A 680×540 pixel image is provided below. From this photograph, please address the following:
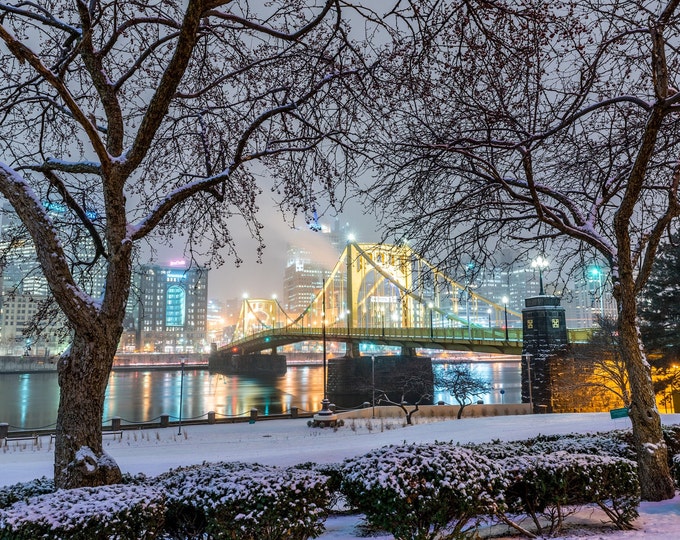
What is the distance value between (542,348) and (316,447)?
19.7 m

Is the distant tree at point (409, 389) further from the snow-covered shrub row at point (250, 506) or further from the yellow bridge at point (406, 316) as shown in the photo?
the snow-covered shrub row at point (250, 506)

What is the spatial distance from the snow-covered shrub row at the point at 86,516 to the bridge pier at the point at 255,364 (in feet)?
286

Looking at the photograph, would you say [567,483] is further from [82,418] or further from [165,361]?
[165,361]

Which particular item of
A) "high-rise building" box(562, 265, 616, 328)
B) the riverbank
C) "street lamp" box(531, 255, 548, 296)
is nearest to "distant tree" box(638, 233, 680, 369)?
"high-rise building" box(562, 265, 616, 328)

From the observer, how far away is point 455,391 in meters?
32.2

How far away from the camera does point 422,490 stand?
4492mm

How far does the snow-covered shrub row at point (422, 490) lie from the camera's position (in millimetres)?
4453

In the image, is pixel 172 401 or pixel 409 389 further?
pixel 172 401

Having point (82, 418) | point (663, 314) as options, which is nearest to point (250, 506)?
point (82, 418)

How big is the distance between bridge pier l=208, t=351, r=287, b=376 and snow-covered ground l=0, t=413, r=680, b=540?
214ft

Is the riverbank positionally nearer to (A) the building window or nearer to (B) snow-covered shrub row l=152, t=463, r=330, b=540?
(A) the building window

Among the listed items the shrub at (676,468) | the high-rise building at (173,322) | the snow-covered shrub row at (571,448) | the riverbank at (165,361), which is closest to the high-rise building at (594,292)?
the snow-covered shrub row at (571,448)

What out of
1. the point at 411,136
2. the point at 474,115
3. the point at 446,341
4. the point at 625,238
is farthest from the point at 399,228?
the point at 446,341

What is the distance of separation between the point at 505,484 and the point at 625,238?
4009mm
